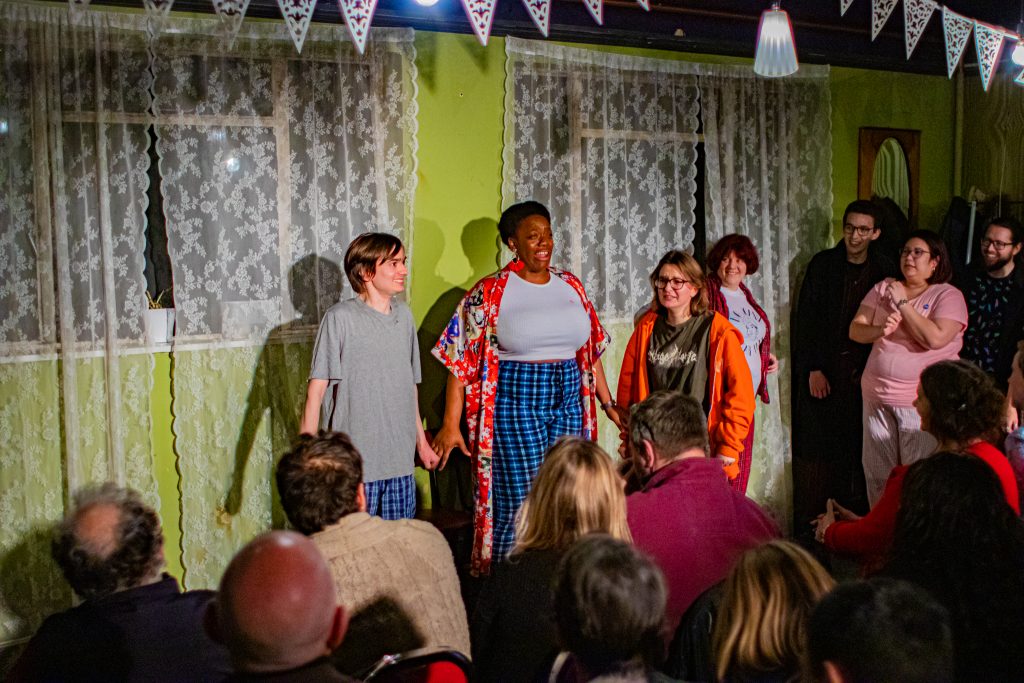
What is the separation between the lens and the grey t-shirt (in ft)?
11.4

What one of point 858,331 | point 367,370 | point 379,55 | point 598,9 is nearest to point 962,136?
point 858,331

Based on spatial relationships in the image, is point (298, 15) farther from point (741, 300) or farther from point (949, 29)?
point (949, 29)

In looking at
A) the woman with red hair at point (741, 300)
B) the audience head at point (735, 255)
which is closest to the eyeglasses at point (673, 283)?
the woman with red hair at point (741, 300)

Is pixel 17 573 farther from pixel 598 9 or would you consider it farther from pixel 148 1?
pixel 598 9

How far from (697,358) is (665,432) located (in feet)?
4.12

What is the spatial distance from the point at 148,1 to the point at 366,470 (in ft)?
5.39

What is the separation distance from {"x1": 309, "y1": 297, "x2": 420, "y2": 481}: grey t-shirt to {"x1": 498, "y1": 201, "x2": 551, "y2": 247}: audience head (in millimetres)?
586

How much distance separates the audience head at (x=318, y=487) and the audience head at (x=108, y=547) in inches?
11.3

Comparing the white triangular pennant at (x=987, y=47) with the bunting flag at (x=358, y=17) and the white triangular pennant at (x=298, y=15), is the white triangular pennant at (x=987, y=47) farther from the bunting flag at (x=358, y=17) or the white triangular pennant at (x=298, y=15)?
the white triangular pennant at (x=298, y=15)

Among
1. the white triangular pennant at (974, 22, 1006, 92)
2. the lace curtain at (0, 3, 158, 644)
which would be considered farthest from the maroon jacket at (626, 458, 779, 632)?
the white triangular pennant at (974, 22, 1006, 92)

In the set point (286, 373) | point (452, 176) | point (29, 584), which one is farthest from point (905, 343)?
point (29, 584)

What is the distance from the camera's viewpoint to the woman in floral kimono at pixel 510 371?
384 cm

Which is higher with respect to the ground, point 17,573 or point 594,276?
point 594,276

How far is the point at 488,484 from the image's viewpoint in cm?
389
